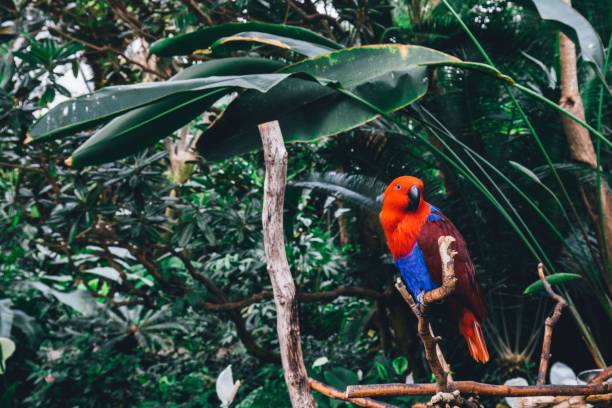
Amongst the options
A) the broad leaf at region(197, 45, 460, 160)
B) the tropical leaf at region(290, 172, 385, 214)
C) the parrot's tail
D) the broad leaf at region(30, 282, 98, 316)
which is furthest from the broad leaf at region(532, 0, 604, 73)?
the broad leaf at region(30, 282, 98, 316)

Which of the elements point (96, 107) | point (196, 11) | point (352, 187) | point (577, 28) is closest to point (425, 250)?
point (577, 28)

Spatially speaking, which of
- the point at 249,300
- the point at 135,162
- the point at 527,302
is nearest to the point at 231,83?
the point at 135,162

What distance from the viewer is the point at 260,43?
1.08 metres

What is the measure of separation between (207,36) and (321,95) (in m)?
0.28

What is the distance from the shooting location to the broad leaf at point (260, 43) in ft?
3.45

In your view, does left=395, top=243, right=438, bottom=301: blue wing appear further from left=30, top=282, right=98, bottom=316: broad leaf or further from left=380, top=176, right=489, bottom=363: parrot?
left=30, top=282, right=98, bottom=316: broad leaf

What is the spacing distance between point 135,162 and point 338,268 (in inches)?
63.5

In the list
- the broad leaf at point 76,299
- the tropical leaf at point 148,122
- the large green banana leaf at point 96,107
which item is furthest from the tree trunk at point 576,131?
the broad leaf at point 76,299

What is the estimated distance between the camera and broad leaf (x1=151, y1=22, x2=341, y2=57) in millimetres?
1053

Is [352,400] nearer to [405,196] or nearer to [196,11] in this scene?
[405,196]

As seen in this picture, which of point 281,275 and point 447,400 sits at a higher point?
point 281,275

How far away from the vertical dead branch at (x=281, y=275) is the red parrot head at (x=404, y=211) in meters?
0.52

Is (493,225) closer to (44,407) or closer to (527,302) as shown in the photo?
(527,302)

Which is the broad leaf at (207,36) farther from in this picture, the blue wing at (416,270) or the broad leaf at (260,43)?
the blue wing at (416,270)
